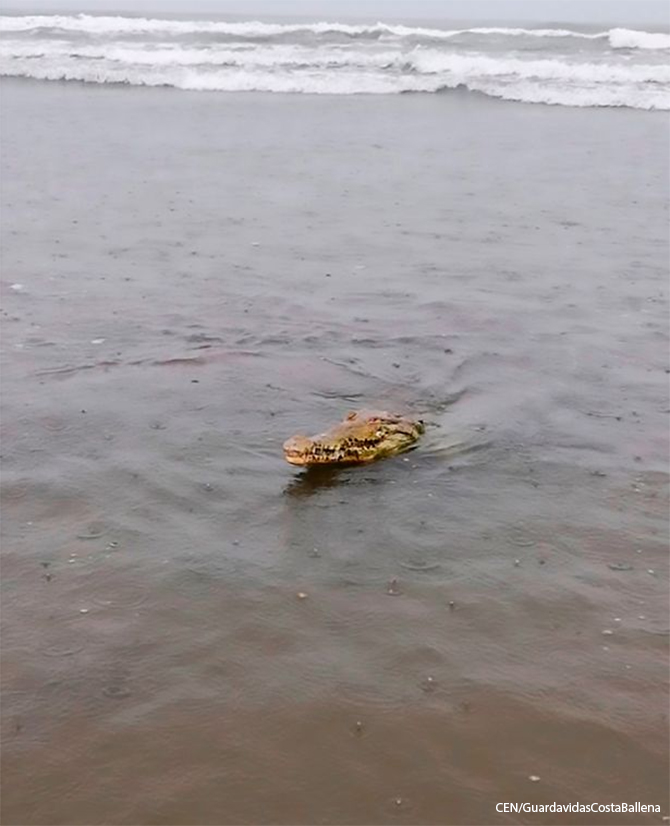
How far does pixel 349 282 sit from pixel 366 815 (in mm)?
Result: 8495

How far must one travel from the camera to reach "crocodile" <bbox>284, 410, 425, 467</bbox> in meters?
Result: 6.92

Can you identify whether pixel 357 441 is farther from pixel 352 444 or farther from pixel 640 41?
pixel 640 41

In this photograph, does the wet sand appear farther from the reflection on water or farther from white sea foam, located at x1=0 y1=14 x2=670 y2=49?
white sea foam, located at x1=0 y1=14 x2=670 y2=49

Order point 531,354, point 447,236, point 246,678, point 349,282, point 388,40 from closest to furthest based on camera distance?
point 246,678, point 531,354, point 349,282, point 447,236, point 388,40

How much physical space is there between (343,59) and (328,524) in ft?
102

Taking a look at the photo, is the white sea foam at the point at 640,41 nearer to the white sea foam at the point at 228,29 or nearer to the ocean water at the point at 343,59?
the ocean water at the point at 343,59

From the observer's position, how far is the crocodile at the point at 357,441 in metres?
6.92

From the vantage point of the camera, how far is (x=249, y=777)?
4.20 m

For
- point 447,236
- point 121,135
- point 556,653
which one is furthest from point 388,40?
point 556,653

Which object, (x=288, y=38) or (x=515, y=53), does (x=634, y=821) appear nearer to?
(x=515, y=53)

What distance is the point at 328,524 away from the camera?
6332 mm

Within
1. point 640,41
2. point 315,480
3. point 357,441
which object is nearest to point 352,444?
point 357,441

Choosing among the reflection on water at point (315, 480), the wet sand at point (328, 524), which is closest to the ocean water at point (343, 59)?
the wet sand at point (328, 524)

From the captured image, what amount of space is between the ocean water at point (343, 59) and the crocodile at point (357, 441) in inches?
896
